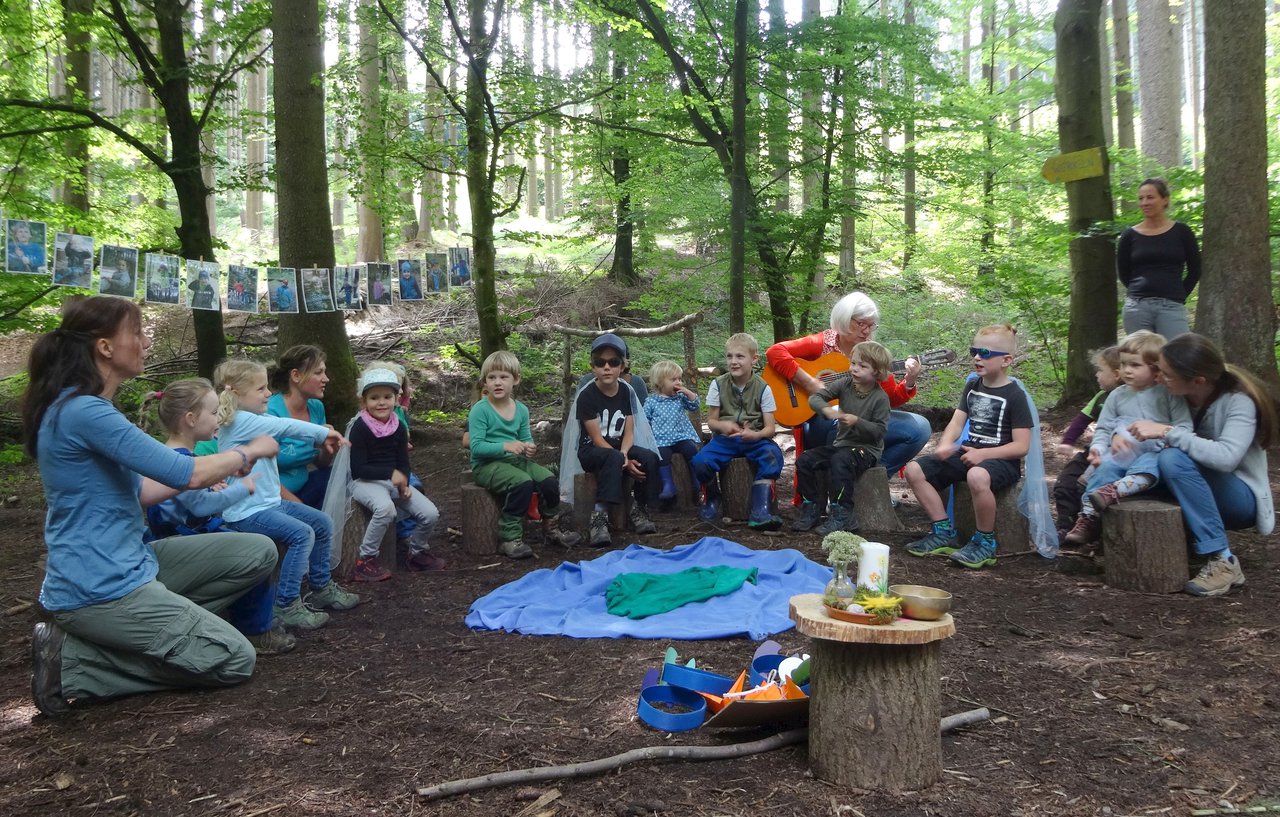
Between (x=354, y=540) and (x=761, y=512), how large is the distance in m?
2.55

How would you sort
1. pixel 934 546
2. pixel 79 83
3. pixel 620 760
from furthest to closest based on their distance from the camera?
pixel 79 83, pixel 934 546, pixel 620 760

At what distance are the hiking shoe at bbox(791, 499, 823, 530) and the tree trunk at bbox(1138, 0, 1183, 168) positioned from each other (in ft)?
38.7

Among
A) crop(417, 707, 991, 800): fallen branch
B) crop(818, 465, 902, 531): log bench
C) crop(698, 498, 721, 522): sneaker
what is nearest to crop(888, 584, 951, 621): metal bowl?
crop(417, 707, 991, 800): fallen branch

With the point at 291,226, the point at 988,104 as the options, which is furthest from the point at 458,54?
the point at 988,104

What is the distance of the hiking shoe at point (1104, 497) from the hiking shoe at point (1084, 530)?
10 cm

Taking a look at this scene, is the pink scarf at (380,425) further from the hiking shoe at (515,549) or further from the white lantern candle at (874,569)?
the white lantern candle at (874,569)

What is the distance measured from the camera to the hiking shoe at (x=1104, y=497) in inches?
175

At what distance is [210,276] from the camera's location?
629 centimetres

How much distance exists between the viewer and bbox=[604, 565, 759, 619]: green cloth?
14.2 ft

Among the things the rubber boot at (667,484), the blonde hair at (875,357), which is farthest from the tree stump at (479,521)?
the blonde hair at (875,357)

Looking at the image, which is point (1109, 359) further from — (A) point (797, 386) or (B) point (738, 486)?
(B) point (738, 486)

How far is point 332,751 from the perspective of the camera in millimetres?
2877

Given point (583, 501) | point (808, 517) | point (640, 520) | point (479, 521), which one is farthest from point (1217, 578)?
point (479, 521)

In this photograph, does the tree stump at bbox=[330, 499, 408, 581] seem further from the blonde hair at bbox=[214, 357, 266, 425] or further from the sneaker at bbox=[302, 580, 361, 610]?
the blonde hair at bbox=[214, 357, 266, 425]
